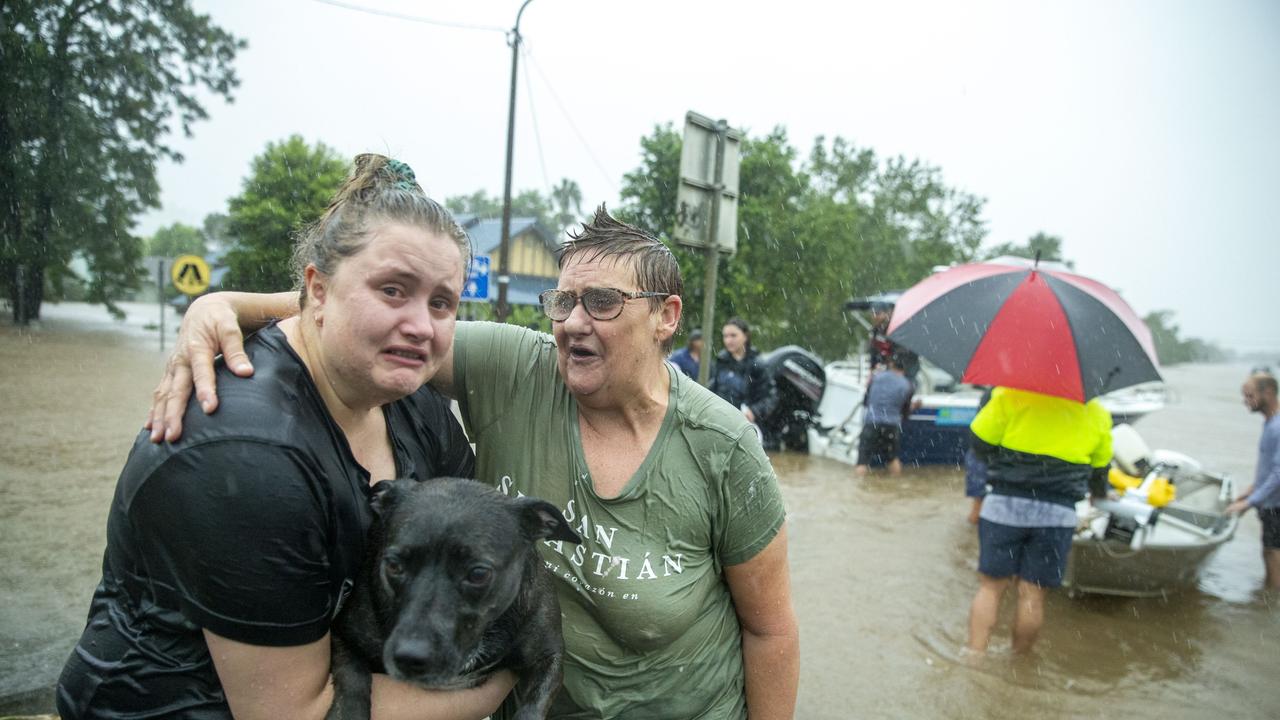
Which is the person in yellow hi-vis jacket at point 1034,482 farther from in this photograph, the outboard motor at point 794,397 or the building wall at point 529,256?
the building wall at point 529,256

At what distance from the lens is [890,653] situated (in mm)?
6387

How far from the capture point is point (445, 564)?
2.10m

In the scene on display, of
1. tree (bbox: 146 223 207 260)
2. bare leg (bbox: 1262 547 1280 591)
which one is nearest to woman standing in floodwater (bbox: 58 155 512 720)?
bare leg (bbox: 1262 547 1280 591)

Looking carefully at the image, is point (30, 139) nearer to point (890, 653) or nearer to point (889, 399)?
point (889, 399)

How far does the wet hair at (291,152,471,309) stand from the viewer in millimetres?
1871

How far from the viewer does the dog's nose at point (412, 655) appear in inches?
74.5

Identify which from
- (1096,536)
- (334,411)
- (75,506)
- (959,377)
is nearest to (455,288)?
(334,411)

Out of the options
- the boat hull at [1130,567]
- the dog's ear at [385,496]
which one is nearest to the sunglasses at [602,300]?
the dog's ear at [385,496]

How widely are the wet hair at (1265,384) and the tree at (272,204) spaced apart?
1092 inches

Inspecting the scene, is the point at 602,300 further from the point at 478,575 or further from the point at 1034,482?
the point at 1034,482

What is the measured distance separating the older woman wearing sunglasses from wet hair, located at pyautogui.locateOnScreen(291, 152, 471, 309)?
0.34 metres

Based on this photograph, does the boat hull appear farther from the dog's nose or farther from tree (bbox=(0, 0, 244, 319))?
tree (bbox=(0, 0, 244, 319))

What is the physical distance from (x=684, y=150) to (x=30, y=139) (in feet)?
97.9

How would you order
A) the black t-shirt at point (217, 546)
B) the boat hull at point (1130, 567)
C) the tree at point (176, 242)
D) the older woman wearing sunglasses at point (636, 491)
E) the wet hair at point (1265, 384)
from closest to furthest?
1. the black t-shirt at point (217, 546)
2. the older woman wearing sunglasses at point (636, 491)
3. the boat hull at point (1130, 567)
4. the wet hair at point (1265, 384)
5. the tree at point (176, 242)
